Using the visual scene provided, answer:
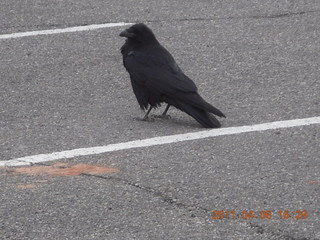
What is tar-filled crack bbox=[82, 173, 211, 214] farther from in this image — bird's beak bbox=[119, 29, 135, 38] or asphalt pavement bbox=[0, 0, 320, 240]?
bird's beak bbox=[119, 29, 135, 38]

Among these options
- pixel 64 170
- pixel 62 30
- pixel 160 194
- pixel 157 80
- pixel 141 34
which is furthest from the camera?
pixel 62 30

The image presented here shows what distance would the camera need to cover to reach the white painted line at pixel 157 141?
22.0ft

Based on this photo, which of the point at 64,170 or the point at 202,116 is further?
the point at 202,116

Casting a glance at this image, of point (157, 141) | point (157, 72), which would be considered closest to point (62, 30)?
point (157, 72)

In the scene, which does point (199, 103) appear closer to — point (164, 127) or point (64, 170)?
point (164, 127)

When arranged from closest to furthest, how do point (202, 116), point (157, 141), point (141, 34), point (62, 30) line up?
point (157, 141), point (202, 116), point (141, 34), point (62, 30)

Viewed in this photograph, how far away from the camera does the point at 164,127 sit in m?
7.52

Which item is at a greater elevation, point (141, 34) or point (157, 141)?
point (141, 34)

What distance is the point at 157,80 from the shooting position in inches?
311

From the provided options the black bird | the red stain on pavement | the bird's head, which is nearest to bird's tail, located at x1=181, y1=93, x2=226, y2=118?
the black bird

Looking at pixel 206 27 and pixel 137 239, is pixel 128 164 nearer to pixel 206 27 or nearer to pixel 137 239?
pixel 137 239

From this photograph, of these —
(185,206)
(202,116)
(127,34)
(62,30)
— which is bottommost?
(62,30)

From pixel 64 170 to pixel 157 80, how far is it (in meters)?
1.70

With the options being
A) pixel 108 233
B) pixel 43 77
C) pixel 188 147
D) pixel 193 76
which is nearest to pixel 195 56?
pixel 193 76
